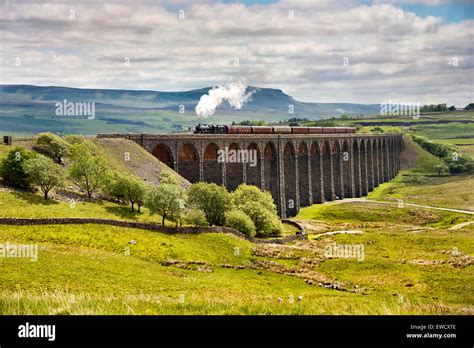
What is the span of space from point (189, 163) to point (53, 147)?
2454 cm

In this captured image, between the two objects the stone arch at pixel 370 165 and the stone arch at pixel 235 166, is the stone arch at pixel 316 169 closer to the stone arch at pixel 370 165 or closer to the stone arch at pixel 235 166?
the stone arch at pixel 235 166

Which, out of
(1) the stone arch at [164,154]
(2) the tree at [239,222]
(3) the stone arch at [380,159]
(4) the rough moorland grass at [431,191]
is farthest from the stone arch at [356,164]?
(2) the tree at [239,222]

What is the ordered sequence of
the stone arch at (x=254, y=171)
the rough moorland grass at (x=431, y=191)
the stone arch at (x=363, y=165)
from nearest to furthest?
the stone arch at (x=254, y=171) < the rough moorland grass at (x=431, y=191) < the stone arch at (x=363, y=165)

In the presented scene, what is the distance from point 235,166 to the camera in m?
96.1

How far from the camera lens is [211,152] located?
90438mm

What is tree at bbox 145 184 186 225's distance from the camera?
5734cm

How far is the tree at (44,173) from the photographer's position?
5650cm

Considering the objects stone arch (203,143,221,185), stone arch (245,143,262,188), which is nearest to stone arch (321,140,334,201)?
stone arch (245,143,262,188)

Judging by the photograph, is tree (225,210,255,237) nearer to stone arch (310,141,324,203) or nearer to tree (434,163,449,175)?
stone arch (310,141,324,203)

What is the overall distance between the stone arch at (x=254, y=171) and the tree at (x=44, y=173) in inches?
1822

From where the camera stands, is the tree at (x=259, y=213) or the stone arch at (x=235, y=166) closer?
the tree at (x=259, y=213)

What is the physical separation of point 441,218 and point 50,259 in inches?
3237

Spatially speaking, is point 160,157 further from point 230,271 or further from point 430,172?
point 430,172

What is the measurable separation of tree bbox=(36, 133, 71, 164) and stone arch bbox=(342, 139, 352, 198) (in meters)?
85.9
